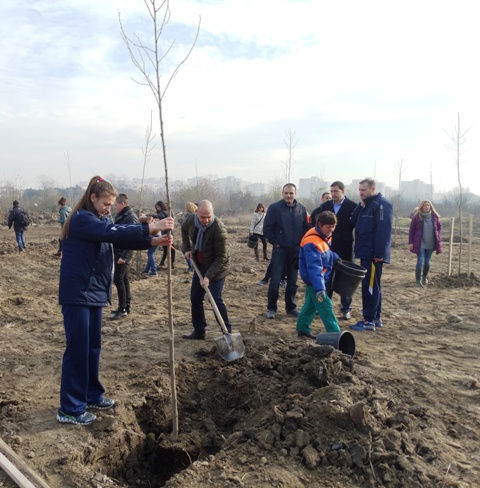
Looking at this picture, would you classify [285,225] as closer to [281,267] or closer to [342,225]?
[281,267]

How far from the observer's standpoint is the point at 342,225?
21.2ft

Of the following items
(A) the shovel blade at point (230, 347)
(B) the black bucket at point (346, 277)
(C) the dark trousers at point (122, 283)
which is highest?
(B) the black bucket at point (346, 277)

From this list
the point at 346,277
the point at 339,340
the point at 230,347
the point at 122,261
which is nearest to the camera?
the point at 339,340

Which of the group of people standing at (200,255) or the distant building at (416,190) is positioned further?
the distant building at (416,190)

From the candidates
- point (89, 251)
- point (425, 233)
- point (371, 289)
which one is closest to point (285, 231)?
point (371, 289)

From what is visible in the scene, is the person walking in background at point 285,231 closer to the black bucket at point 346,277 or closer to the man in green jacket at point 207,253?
the black bucket at point 346,277

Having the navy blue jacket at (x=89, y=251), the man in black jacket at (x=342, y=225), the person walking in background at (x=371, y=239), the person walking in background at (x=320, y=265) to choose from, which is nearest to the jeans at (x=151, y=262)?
the man in black jacket at (x=342, y=225)

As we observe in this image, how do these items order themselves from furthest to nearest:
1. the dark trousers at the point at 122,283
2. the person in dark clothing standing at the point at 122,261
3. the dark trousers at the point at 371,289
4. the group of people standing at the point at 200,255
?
the dark trousers at the point at 122,283
the person in dark clothing standing at the point at 122,261
the dark trousers at the point at 371,289
the group of people standing at the point at 200,255

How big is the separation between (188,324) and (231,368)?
2.12 m

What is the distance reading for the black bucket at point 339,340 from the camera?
14.5 feet

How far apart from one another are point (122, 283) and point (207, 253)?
1.96 meters

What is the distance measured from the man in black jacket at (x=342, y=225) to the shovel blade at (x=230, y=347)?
101 inches

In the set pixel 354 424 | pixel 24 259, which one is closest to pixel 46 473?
pixel 354 424

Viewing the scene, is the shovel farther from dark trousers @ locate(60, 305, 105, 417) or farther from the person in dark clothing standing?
the person in dark clothing standing
